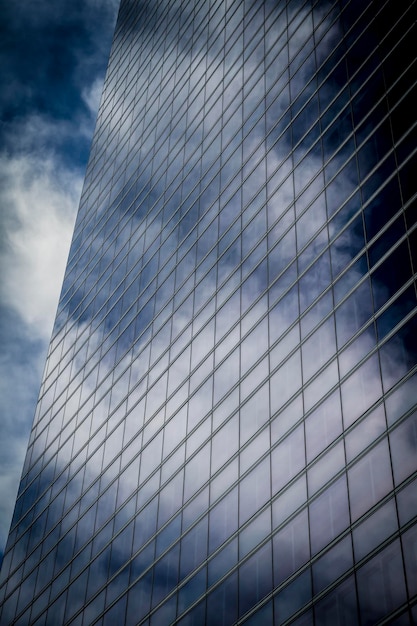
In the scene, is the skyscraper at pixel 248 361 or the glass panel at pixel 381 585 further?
the skyscraper at pixel 248 361

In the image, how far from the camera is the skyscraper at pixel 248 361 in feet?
87.2

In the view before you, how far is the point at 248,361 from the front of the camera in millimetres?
37250

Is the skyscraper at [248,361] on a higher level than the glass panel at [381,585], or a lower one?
higher

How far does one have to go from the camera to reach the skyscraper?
26.6 meters

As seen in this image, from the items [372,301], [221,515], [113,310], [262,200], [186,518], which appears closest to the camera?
[372,301]

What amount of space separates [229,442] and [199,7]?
50.0 metres

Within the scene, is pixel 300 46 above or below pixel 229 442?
above

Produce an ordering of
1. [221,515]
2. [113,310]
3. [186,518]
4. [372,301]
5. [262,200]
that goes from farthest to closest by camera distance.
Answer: [113,310] < [262,200] < [186,518] < [221,515] < [372,301]

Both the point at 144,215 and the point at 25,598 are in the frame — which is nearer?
the point at 25,598

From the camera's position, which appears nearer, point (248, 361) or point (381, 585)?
point (381, 585)

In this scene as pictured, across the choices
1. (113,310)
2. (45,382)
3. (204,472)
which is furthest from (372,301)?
(45,382)

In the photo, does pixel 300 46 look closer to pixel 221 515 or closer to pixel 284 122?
pixel 284 122

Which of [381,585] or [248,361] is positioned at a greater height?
[248,361]

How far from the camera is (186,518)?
3694cm
